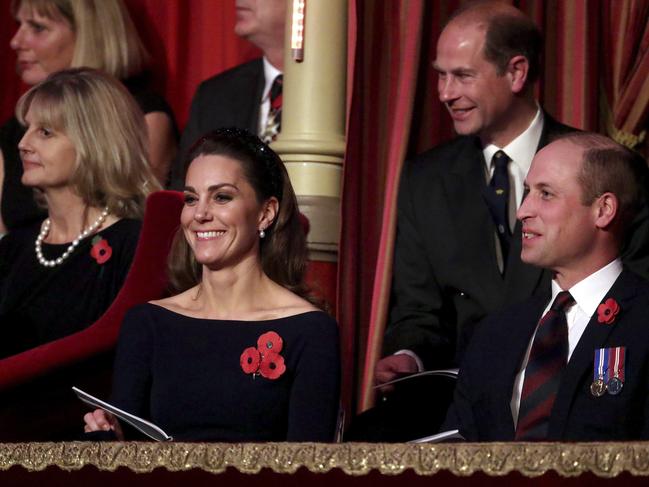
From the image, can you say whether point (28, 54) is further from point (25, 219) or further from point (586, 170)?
point (586, 170)

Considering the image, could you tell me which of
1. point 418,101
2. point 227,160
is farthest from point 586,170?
point 418,101

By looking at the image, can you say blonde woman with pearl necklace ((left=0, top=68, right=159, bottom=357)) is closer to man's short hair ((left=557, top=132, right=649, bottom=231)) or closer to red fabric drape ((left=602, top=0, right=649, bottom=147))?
man's short hair ((left=557, top=132, right=649, bottom=231))

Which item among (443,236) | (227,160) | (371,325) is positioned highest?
(227,160)

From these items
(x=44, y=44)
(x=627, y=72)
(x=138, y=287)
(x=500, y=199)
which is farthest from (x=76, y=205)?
(x=627, y=72)

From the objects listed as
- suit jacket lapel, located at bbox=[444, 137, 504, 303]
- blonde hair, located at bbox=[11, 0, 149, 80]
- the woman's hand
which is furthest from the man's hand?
blonde hair, located at bbox=[11, 0, 149, 80]

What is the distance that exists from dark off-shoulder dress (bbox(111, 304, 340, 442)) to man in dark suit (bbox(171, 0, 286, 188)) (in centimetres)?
150

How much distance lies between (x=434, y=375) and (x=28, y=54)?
209cm

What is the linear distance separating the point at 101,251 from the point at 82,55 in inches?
43.4

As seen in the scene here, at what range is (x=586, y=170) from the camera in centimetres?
286

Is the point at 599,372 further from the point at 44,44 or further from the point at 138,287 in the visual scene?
the point at 44,44

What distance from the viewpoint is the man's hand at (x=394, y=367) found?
10.2ft

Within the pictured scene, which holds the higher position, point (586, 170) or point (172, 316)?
point (586, 170)

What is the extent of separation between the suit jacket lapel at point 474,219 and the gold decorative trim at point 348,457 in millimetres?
1505

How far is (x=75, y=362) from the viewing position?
2.97 m
